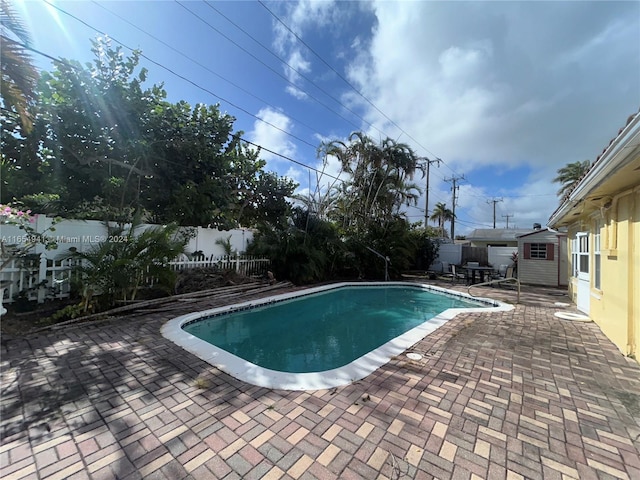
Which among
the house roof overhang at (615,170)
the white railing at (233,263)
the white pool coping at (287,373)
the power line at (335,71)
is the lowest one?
the white pool coping at (287,373)

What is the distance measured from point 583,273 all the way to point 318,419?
802cm

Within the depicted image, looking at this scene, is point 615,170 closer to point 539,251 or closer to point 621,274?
point 621,274

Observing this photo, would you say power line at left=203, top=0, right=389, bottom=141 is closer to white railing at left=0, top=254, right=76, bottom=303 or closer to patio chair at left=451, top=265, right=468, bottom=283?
white railing at left=0, top=254, right=76, bottom=303

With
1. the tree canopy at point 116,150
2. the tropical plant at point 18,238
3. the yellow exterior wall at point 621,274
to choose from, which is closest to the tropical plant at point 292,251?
the tree canopy at point 116,150

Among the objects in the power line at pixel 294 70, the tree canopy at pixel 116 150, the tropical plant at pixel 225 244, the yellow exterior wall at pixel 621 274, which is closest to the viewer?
the yellow exterior wall at pixel 621 274

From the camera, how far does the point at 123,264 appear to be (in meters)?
5.62

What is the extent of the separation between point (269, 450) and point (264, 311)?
18.3ft

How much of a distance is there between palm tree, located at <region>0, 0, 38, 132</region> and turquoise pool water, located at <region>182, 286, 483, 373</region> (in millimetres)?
4967

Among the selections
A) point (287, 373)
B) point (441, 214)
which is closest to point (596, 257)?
point (287, 373)

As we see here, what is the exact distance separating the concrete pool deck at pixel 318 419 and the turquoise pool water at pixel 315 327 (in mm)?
1342

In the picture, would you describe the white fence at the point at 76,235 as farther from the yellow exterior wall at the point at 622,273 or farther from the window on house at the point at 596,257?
the window on house at the point at 596,257

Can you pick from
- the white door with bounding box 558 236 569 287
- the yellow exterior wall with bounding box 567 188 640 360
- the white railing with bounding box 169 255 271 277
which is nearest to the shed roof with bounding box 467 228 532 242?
the white door with bounding box 558 236 569 287

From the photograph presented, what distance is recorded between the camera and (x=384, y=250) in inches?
560

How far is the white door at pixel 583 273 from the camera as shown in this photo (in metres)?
6.64
